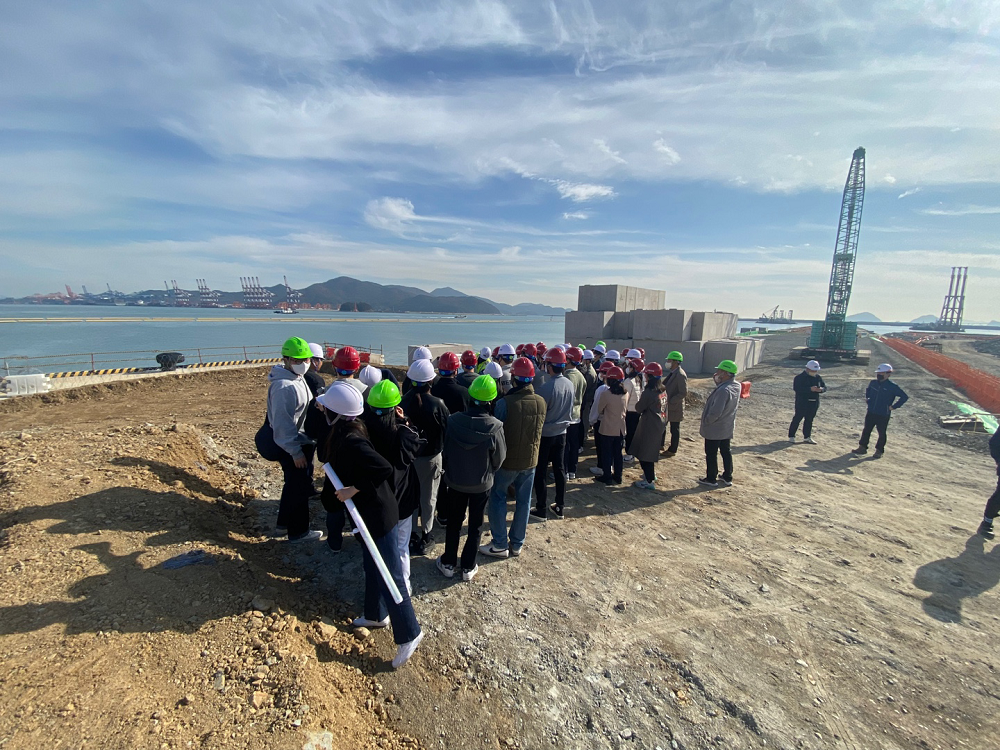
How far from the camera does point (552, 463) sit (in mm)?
5348

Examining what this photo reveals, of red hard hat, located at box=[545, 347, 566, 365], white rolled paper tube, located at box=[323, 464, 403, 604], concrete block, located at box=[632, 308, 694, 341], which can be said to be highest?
concrete block, located at box=[632, 308, 694, 341]

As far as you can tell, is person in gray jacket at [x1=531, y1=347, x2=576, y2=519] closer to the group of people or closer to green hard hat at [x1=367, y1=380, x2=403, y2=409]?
the group of people

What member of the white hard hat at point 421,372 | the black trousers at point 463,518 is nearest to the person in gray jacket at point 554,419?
the black trousers at point 463,518

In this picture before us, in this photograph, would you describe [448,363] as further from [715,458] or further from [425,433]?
[715,458]

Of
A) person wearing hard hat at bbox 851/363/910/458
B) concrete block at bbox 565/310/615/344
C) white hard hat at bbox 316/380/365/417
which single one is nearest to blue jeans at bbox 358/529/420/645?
white hard hat at bbox 316/380/365/417

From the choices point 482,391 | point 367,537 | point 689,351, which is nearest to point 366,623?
point 367,537

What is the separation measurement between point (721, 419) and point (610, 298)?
18.9 m

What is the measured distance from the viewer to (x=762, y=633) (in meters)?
3.47

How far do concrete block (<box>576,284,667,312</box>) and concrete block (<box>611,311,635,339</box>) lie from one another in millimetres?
590

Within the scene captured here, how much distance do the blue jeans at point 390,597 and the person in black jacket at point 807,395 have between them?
9121 mm

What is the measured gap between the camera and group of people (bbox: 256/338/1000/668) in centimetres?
295

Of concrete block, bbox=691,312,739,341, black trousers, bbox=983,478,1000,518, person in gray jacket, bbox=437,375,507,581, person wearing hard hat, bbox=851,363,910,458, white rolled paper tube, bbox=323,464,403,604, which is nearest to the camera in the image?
white rolled paper tube, bbox=323,464,403,604

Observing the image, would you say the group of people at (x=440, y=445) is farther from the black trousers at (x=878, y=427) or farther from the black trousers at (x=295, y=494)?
the black trousers at (x=878, y=427)

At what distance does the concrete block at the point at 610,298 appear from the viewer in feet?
79.3
